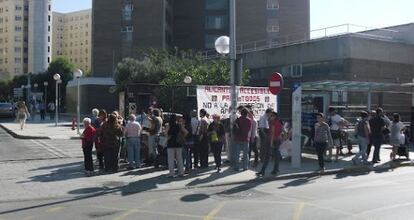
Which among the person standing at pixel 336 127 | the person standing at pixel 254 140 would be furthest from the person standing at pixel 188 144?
the person standing at pixel 336 127

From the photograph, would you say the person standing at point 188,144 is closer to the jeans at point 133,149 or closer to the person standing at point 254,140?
the jeans at point 133,149

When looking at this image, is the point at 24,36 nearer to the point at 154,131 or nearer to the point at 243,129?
the point at 154,131

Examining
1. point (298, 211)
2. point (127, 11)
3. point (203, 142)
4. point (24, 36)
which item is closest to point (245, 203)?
point (298, 211)

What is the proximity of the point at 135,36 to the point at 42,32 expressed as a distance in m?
86.8

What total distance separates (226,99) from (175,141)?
4294 millimetres

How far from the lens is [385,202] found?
1015cm

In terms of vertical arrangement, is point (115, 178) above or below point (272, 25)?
below

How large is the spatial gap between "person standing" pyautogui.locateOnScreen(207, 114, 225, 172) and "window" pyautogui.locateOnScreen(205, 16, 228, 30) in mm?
61131

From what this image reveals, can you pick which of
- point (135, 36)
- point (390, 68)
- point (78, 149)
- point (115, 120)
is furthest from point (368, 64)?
point (135, 36)

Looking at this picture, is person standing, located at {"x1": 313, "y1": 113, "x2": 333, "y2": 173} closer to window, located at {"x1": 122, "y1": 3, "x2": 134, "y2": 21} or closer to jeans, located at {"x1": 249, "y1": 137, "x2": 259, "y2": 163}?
jeans, located at {"x1": 249, "y1": 137, "x2": 259, "y2": 163}

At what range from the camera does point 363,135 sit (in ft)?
54.5

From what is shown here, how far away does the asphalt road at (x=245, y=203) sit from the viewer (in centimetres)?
902

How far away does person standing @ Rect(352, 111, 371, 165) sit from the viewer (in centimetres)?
1658

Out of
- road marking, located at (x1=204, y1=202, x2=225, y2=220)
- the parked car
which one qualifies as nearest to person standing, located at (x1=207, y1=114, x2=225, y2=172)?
road marking, located at (x1=204, y1=202, x2=225, y2=220)
